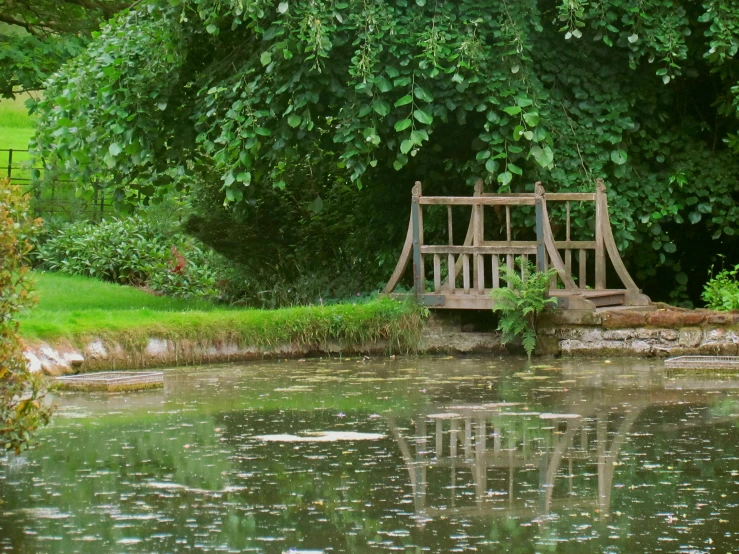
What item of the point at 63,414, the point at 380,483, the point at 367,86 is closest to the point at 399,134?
the point at 367,86

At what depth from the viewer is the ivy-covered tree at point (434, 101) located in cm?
1449

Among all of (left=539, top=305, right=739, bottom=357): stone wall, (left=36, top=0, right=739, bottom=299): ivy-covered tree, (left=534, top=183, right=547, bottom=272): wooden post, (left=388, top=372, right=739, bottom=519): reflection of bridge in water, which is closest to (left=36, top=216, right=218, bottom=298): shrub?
(left=36, top=0, right=739, bottom=299): ivy-covered tree

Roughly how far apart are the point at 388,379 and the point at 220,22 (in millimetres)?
6142

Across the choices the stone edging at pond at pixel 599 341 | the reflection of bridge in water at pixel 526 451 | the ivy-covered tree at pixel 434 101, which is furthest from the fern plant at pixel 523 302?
the reflection of bridge in water at pixel 526 451

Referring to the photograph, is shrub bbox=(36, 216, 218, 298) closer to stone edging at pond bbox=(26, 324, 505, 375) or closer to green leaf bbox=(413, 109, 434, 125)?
stone edging at pond bbox=(26, 324, 505, 375)

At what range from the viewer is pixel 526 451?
7.80m

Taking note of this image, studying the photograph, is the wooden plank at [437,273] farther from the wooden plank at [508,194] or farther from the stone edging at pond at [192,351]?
the wooden plank at [508,194]

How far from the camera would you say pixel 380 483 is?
22.3ft

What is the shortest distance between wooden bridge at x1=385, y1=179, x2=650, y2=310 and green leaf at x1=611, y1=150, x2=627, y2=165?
57cm

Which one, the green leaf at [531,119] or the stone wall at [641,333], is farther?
the green leaf at [531,119]

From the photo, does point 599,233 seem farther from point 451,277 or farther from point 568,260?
point 451,277

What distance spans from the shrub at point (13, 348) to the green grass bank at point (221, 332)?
17.1 feet

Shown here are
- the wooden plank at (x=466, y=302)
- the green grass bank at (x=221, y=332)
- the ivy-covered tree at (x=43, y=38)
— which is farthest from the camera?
the ivy-covered tree at (x=43, y=38)

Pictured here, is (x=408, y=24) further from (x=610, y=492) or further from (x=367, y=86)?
(x=610, y=492)
